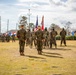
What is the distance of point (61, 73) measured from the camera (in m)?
12.5

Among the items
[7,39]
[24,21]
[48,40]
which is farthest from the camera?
[24,21]

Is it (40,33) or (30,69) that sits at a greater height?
(40,33)

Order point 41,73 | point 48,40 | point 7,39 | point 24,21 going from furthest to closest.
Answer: point 24,21 → point 7,39 → point 48,40 → point 41,73

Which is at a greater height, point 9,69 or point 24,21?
point 24,21

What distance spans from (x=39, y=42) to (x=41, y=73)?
9.77 meters

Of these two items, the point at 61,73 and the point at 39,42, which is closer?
the point at 61,73

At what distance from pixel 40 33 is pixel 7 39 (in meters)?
38.5

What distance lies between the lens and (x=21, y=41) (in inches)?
841

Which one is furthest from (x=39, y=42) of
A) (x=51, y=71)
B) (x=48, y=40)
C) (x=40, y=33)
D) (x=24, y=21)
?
(x=24, y=21)

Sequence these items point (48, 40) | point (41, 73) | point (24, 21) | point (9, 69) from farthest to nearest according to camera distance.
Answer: point (24, 21)
point (48, 40)
point (9, 69)
point (41, 73)

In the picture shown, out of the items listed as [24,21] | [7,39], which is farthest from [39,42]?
[24,21]

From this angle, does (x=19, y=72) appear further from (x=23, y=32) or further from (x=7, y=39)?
(x=7, y=39)

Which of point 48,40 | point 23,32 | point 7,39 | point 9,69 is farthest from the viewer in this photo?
point 7,39

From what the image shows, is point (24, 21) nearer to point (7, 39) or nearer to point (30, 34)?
point (7, 39)
